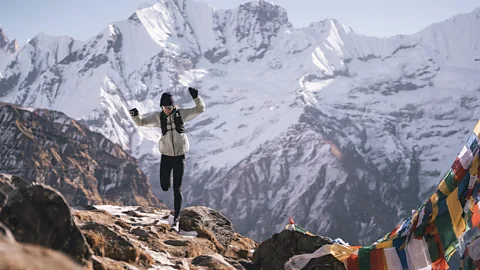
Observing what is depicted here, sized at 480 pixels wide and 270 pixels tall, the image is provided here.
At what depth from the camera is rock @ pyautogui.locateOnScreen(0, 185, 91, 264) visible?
4.82 meters

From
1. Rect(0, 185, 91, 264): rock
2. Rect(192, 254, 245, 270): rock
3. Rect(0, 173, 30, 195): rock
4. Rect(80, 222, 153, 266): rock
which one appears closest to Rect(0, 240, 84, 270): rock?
Rect(0, 185, 91, 264): rock

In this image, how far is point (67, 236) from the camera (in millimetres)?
5215

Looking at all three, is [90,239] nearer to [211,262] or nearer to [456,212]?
[211,262]

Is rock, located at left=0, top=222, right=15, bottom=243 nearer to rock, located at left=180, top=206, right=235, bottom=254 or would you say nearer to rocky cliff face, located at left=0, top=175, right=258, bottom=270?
rocky cliff face, located at left=0, top=175, right=258, bottom=270

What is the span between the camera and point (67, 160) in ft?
541

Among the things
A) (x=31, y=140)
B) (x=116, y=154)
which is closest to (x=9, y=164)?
(x=31, y=140)

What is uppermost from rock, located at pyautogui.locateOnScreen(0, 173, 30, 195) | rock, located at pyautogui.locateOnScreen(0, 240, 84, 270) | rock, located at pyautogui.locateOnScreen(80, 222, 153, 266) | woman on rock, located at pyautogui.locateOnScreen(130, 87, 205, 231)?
woman on rock, located at pyautogui.locateOnScreen(130, 87, 205, 231)

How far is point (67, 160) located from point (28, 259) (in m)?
168

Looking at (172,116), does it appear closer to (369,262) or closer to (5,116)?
(369,262)

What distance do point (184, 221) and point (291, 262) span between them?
3.56 metres

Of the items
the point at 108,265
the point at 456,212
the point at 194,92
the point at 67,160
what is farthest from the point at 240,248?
the point at 67,160

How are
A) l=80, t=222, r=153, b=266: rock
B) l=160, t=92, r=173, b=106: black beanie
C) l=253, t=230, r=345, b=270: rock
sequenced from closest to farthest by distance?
l=80, t=222, r=153, b=266: rock, l=253, t=230, r=345, b=270: rock, l=160, t=92, r=173, b=106: black beanie

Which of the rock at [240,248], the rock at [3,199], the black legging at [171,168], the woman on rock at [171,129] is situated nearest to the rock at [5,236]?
the rock at [3,199]

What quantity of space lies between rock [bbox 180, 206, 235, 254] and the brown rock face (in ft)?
416
